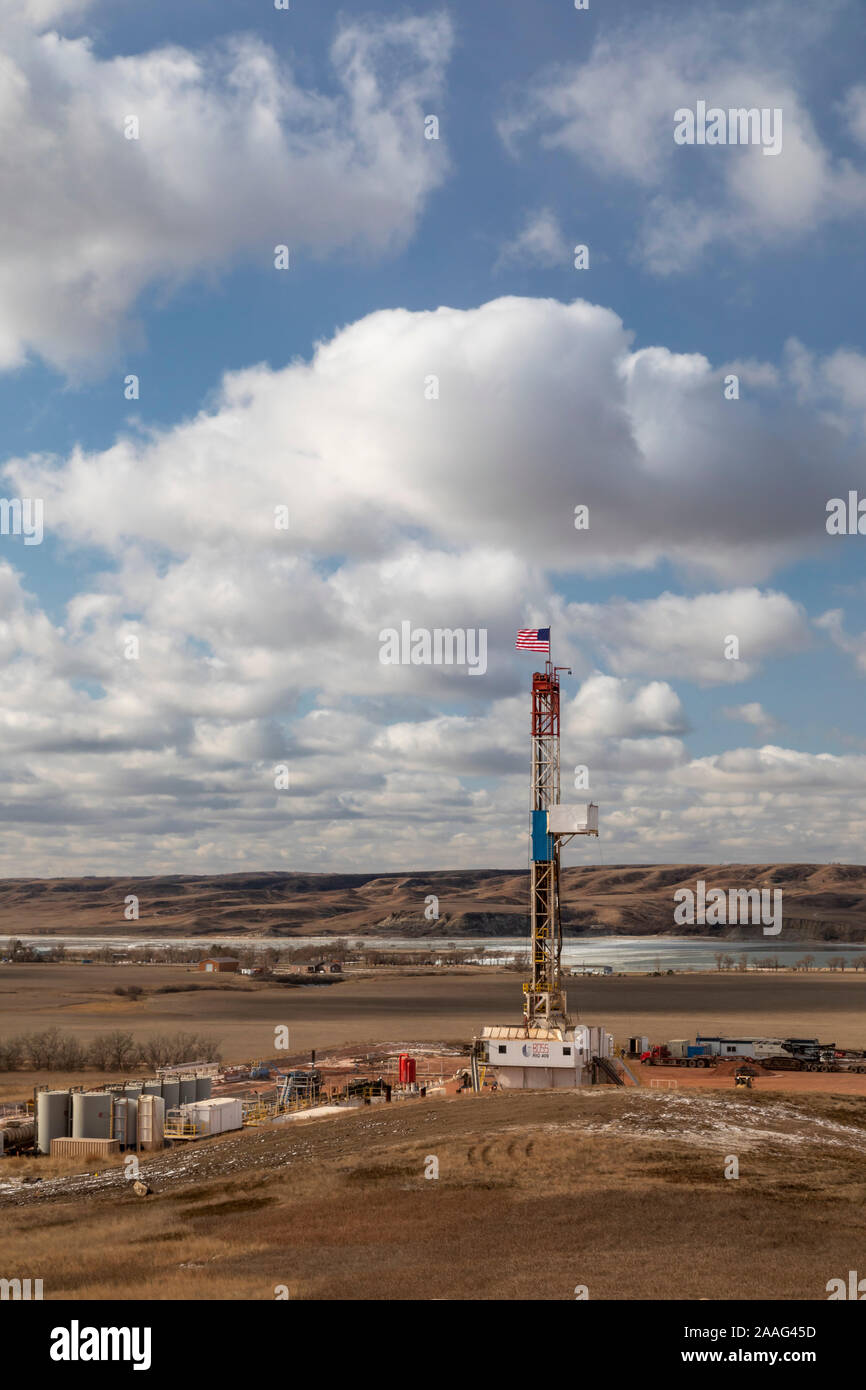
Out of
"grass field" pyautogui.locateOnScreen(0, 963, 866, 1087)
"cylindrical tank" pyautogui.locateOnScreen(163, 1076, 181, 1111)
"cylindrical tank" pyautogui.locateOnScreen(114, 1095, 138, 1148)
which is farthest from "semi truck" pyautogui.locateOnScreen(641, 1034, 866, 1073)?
"cylindrical tank" pyautogui.locateOnScreen(114, 1095, 138, 1148)

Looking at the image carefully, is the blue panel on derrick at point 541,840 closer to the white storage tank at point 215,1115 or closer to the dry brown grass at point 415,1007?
the white storage tank at point 215,1115

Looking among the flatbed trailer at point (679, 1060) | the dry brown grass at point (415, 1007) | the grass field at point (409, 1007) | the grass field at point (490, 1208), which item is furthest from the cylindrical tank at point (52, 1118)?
the grass field at point (409, 1007)

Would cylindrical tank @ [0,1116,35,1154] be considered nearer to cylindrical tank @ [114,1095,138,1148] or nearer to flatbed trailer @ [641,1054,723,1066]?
cylindrical tank @ [114,1095,138,1148]

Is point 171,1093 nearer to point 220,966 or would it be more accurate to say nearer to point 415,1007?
point 415,1007

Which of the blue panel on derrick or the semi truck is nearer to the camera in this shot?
the blue panel on derrick
